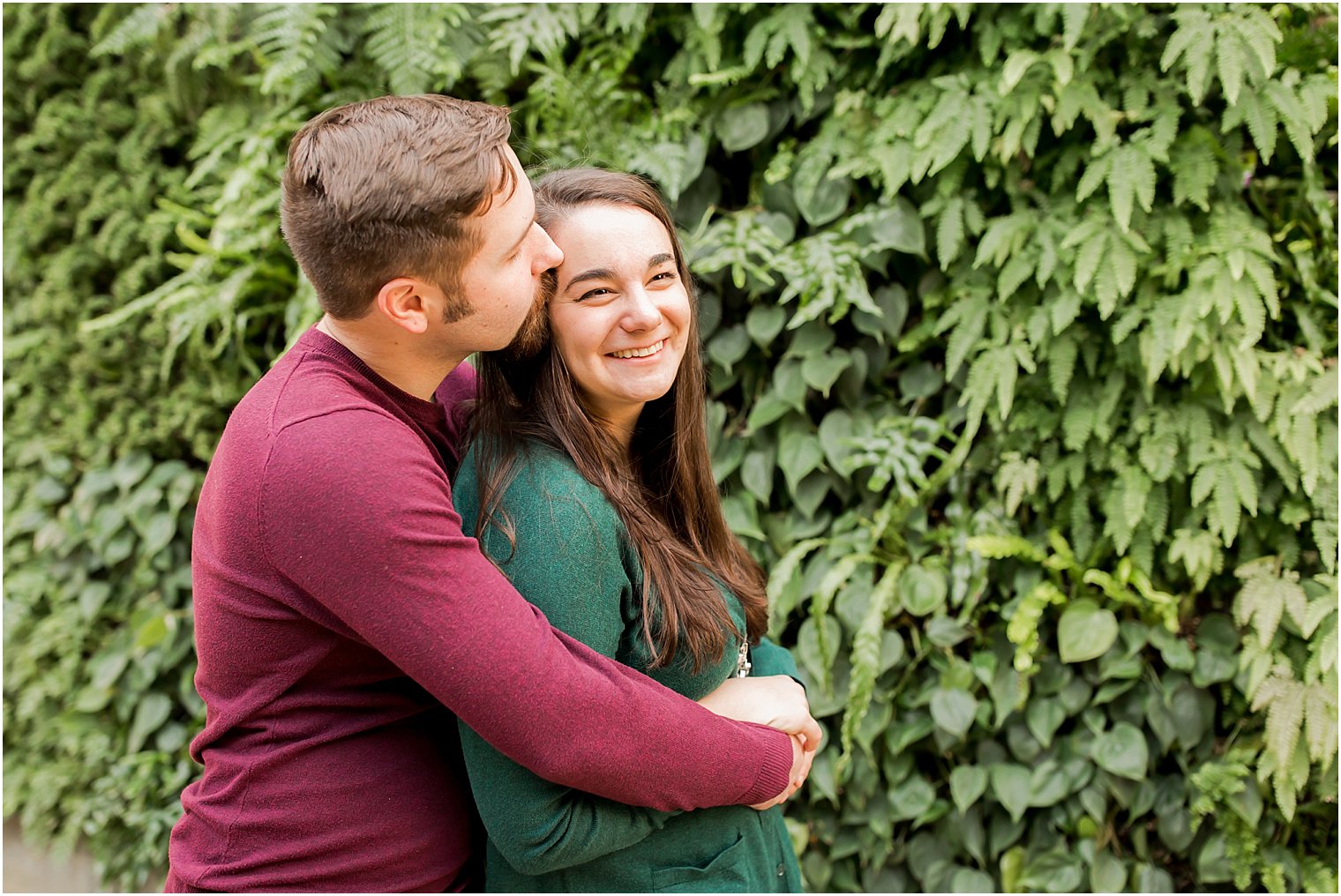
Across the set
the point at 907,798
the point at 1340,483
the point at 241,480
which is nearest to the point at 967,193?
the point at 1340,483

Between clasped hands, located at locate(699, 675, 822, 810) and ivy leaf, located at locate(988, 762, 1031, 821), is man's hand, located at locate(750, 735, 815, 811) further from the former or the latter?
ivy leaf, located at locate(988, 762, 1031, 821)

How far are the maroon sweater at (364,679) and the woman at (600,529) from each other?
0.29ft

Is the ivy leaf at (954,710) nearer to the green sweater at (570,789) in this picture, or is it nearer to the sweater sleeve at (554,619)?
the green sweater at (570,789)

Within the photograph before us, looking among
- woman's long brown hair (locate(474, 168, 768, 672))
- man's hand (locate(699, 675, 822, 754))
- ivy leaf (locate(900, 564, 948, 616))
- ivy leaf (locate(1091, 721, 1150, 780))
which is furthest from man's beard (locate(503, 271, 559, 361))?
ivy leaf (locate(1091, 721, 1150, 780))

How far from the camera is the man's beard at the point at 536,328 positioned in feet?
5.46

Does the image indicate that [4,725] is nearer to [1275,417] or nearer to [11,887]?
[11,887]

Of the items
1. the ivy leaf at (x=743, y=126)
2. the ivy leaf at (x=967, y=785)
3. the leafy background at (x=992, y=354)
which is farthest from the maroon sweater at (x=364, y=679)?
the ivy leaf at (x=743, y=126)

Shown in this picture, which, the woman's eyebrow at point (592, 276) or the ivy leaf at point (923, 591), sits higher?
the woman's eyebrow at point (592, 276)

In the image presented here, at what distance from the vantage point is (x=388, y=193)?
1.34 metres

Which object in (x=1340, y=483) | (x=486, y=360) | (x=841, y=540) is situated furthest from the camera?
(x=841, y=540)

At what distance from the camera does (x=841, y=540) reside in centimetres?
304

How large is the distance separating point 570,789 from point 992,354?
188 centimetres

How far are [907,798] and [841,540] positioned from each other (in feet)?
2.65

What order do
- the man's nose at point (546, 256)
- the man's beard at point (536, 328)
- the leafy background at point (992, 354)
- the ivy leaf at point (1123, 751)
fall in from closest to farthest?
the man's nose at point (546, 256)
the man's beard at point (536, 328)
the leafy background at point (992, 354)
the ivy leaf at point (1123, 751)
